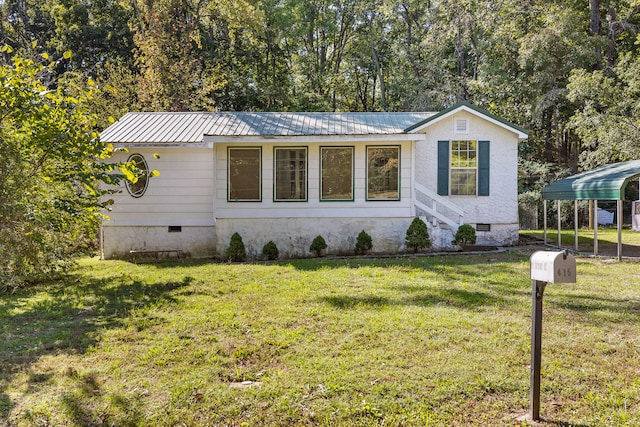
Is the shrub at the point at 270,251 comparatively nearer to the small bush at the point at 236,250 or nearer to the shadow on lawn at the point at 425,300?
the small bush at the point at 236,250

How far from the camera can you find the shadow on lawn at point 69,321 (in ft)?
12.4

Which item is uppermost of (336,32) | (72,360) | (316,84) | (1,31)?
(336,32)

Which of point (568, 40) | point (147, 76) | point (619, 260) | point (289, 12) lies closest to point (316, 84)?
point (289, 12)

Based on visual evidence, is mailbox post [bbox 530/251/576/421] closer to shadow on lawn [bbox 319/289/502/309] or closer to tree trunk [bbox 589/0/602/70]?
shadow on lawn [bbox 319/289/502/309]

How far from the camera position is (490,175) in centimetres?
1236

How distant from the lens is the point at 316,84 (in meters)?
26.3

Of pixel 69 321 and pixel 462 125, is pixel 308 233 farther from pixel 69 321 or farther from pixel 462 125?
pixel 69 321

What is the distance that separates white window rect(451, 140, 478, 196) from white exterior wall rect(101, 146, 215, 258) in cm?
661

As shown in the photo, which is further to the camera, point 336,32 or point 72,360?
point 336,32

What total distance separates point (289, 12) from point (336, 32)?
3869 mm

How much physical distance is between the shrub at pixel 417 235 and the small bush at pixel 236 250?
4.11 meters

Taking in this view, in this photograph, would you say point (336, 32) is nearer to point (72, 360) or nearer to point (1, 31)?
point (1, 31)

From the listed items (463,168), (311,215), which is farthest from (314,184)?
(463,168)

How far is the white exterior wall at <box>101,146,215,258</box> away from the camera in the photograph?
1226 centimetres
